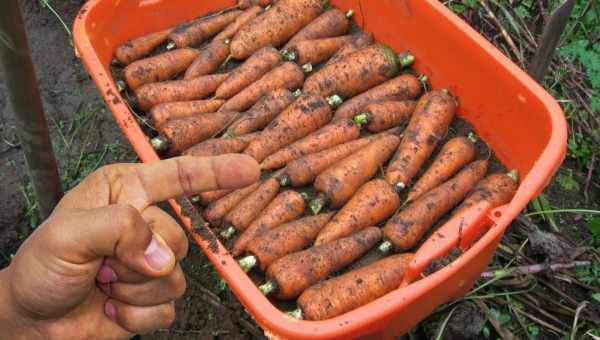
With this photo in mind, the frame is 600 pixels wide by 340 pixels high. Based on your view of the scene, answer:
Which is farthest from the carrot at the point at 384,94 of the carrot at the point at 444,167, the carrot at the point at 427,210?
the carrot at the point at 427,210

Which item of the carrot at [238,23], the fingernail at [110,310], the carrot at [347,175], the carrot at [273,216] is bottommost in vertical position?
the carrot at [273,216]

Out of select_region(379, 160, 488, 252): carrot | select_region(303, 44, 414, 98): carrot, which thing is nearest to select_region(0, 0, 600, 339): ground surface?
select_region(379, 160, 488, 252): carrot

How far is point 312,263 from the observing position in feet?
6.70

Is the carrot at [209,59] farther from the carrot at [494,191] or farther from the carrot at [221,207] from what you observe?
the carrot at [494,191]

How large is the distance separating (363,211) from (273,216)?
337mm

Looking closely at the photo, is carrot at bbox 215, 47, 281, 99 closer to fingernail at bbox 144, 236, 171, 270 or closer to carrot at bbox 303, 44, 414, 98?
carrot at bbox 303, 44, 414, 98

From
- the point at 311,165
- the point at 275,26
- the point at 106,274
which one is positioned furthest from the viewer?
the point at 275,26

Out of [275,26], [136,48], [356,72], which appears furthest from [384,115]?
[136,48]

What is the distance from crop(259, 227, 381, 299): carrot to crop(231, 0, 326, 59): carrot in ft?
3.58

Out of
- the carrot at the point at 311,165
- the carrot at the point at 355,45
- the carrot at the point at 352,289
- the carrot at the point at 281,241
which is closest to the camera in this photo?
the carrot at the point at 352,289

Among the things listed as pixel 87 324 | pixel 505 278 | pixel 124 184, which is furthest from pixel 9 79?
pixel 505 278

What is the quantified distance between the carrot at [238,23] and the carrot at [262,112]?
0.48m

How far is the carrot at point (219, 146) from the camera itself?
7.55 ft

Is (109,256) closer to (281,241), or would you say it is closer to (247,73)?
(281,241)
